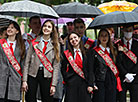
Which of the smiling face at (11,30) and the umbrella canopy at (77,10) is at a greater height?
the umbrella canopy at (77,10)

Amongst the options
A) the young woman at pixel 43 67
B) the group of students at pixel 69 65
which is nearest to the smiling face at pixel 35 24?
the group of students at pixel 69 65

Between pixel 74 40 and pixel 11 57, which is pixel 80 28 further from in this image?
pixel 11 57

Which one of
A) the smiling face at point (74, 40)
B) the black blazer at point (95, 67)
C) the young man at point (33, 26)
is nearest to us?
the black blazer at point (95, 67)

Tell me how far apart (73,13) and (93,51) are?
1126 millimetres

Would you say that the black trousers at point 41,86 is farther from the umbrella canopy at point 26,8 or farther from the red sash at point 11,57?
the umbrella canopy at point 26,8

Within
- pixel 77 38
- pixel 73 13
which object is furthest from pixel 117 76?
pixel 73 13

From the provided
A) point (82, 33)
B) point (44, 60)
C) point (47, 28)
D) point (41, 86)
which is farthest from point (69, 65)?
point (82, 33)

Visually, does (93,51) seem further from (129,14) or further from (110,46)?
(129,14)

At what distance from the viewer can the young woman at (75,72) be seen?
227 inches

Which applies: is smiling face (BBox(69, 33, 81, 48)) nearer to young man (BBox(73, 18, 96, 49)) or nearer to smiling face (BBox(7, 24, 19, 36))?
young man (BBox(73, 18, 96, 49))

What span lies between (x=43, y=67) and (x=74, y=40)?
2.75 ft

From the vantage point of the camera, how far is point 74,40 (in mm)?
5824

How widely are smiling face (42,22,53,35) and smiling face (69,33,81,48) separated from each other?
50cm

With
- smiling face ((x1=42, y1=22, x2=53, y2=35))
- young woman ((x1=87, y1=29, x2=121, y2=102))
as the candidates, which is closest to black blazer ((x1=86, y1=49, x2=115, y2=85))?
young woman ((x1=87, y1=29, x2=121, y2=102))
